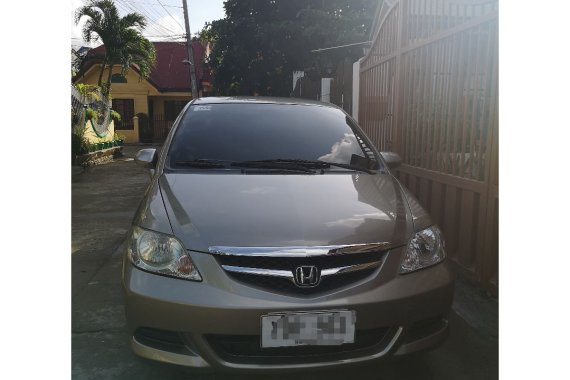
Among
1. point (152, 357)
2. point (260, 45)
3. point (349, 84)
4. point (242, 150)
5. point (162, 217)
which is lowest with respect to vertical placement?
point (152, 357)

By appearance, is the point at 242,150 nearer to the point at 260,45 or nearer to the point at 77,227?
the point at 77,227

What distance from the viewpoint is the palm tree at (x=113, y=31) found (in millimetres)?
19203

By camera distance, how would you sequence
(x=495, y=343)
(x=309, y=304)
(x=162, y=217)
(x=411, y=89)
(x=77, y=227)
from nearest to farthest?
(x=309, y=304)
(x=162, y=217)
(x=495, y=343)
(x=411, y=89)
(x=77, y=227)

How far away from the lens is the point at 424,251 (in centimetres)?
251

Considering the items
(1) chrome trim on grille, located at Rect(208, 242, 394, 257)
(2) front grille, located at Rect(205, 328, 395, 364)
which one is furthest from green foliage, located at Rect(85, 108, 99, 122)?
(2) front grille, located at Rect(205, 328, 395, 364)

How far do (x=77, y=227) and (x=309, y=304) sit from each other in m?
4.76

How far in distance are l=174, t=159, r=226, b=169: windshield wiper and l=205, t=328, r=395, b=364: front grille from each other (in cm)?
121

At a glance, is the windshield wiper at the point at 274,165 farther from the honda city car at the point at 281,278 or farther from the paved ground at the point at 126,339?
the paved ground at the point at 126,339

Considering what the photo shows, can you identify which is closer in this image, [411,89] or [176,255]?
[176,255]

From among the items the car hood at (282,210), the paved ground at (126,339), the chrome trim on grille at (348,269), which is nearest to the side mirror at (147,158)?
the car hood at (282,210)

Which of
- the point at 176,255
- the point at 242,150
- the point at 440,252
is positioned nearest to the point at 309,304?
the point at 176,255

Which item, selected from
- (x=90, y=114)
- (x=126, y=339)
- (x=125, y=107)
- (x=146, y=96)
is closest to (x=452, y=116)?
(x=126, y=339)

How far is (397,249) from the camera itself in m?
2.38

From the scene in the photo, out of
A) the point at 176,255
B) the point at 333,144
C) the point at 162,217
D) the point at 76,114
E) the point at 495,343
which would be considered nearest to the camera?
the point at 176,255
